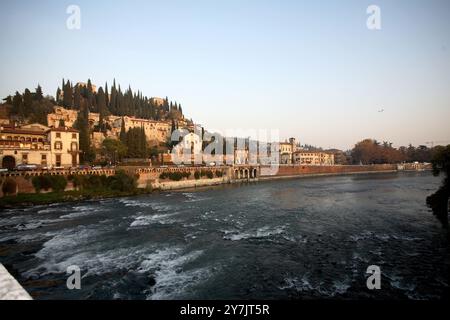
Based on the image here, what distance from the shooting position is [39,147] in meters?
57.9

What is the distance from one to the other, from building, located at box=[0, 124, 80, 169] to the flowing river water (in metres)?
21.7

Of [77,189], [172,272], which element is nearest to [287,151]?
[77,189]

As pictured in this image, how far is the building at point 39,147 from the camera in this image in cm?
5362

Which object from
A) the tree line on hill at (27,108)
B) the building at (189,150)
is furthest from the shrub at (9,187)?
the building at (189,150)

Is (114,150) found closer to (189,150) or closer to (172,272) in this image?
(189,150)

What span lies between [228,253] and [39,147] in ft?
178

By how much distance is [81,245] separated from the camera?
76.0 feet

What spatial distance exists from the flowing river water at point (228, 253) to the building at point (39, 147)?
71.2 feet

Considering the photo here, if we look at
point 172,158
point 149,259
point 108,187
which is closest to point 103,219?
point 149,259

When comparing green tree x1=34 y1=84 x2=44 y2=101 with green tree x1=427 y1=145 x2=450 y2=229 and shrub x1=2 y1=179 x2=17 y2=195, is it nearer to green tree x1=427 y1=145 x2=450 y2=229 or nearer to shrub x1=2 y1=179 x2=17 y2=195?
shrub x1=2 y1=179 x2=17 y2=195

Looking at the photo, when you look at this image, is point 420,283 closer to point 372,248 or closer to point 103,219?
point 372,248

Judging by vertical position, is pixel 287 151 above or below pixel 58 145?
above

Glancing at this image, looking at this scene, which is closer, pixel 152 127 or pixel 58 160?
pixel 58 160

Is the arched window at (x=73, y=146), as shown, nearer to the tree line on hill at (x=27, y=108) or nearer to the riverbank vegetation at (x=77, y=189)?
the riverbank vegetation at (x=77, y=189)
